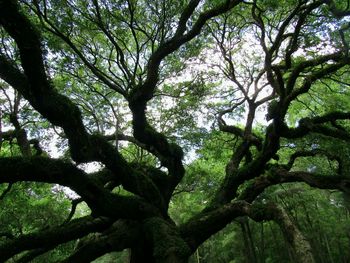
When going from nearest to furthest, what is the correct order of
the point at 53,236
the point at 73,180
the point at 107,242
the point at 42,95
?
the point at 42,95, the point at 73,180, the point at 53,236, the point at 107,242

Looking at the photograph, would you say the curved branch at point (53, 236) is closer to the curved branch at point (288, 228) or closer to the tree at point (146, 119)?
the tree at point (146, 119)

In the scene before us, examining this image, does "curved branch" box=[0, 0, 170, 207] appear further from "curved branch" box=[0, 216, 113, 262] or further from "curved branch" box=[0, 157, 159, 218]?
"curved branch" box=[0, 216, 113, 262]

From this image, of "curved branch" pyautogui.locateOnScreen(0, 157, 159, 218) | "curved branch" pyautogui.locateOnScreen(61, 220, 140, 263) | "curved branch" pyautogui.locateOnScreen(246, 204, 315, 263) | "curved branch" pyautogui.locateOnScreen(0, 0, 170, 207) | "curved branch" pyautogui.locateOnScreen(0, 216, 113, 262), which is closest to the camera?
"curved branch" pyautogui.locateOnScreen(0, 0, 170, 207)

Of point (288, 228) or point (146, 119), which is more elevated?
point (146, 119)

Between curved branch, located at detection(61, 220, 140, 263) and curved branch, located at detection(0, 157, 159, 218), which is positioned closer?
curved branch, located at detection(0, 157, 159, 218)

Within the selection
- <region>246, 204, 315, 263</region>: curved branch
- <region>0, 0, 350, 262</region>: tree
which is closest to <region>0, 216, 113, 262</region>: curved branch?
<region>0, 0, 350, 262</region>: tree

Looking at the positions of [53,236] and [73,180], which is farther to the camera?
[53,236]

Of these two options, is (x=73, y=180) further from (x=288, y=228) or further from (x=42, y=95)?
(x=288, y=228)

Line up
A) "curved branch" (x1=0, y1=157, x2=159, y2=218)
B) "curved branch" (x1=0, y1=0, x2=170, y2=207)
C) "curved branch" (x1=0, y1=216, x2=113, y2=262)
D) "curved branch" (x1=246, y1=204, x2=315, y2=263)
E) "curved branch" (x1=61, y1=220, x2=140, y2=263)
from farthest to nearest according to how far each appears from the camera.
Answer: "curved branch" (x1=61, y1=220, x2=140, y2=263)
"curved branch" (x1=0, y1=216, x2=113, y2=262)
"curved branch" (x1=0, y1=157, x2=159, y2=218)
"curved branch" (x1=246, y1=204, x2=315, y2=263)
"curved branch" (x1=0, y1=0, x2=170, y2=207)

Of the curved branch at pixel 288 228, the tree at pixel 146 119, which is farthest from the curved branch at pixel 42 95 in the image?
the curved branch at pixel 288 228

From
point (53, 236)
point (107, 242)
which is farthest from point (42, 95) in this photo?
point (107, 242)

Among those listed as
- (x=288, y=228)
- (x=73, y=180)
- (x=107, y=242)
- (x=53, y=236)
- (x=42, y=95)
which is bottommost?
(x=288, y=228)

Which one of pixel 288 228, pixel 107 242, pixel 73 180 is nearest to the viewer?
pixel 288 228

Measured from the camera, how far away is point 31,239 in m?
8.14
